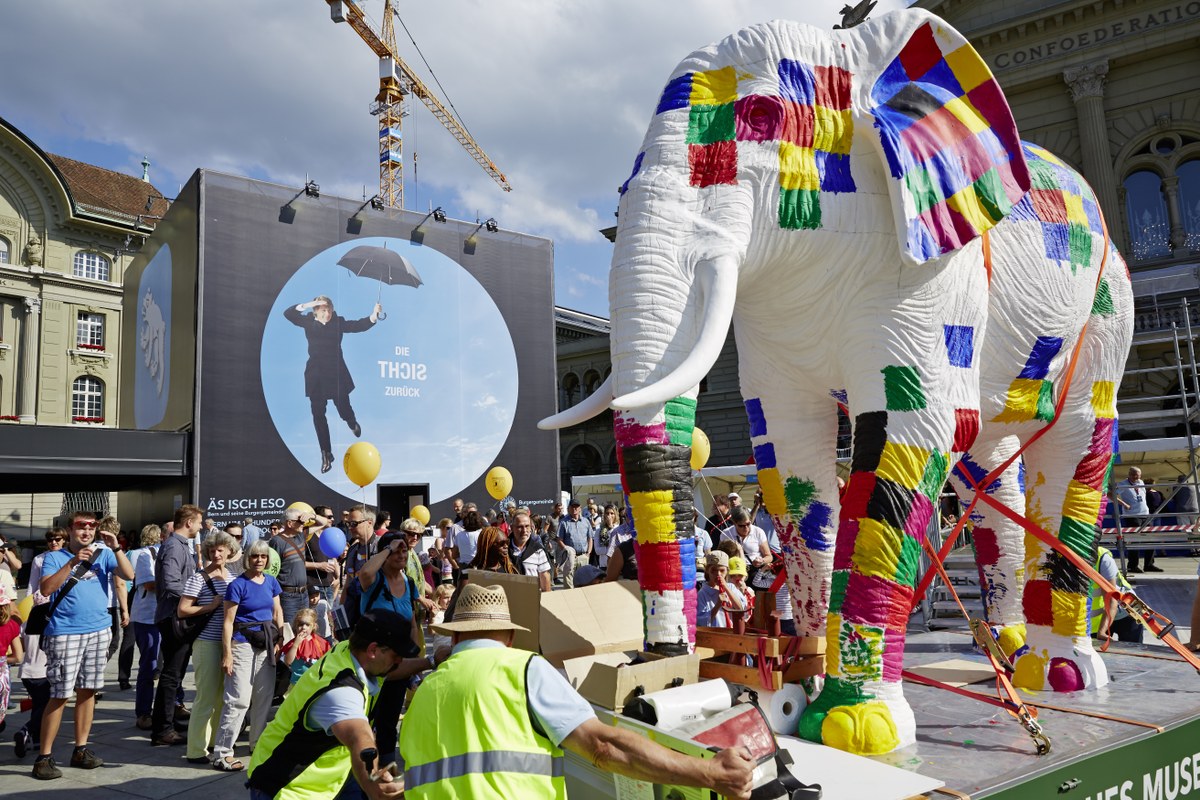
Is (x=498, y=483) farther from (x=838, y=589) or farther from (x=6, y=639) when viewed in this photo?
(x=838, y=589)

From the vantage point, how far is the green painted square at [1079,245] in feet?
12.8

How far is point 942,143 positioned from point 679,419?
1550mm

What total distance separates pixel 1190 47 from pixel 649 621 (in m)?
23.9

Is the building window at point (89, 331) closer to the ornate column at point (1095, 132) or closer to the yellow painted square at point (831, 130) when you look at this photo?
the ornate column at point (1095, 132)

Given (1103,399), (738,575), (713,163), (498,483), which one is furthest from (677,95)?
(498,483)

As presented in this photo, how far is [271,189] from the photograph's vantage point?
1780 cm

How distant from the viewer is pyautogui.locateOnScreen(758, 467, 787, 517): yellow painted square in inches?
148

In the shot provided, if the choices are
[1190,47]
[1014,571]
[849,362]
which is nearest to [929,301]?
[849,362]

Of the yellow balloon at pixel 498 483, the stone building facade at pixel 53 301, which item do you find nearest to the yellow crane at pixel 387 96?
the stone building facade at pixel 53 301

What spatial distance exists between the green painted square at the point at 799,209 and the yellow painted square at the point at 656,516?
112 centimetres

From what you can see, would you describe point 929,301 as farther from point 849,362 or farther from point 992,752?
point 992,752

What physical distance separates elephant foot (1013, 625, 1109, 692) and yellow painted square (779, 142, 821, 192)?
8.64ft

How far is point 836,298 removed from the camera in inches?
126

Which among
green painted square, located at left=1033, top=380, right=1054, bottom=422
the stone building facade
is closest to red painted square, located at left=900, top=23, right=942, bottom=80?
green painted square, located at left=1033, top=380, right=1054, bottom=422
